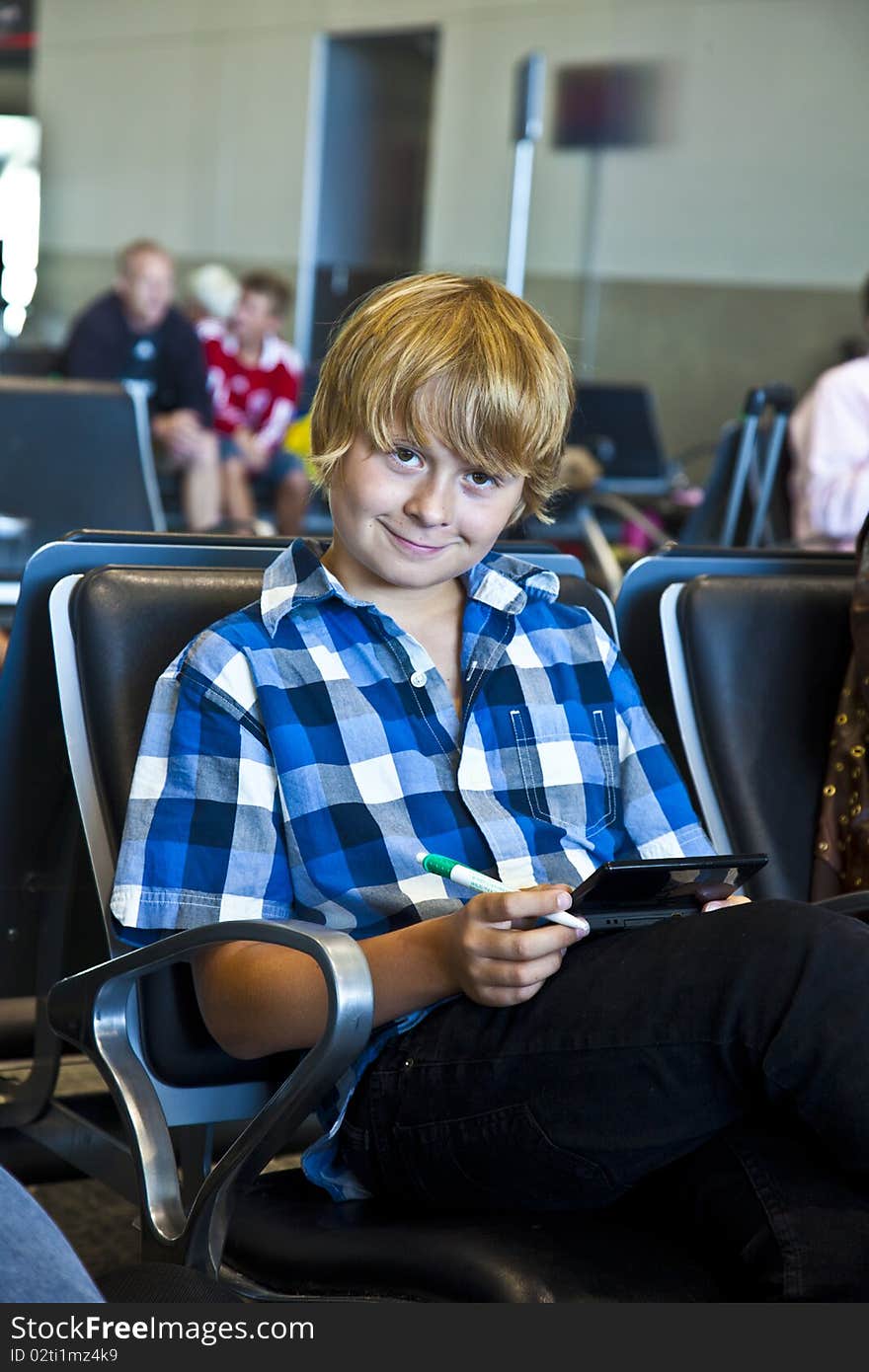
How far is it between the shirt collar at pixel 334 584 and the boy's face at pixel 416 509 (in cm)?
4

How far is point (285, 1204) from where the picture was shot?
1260 mm

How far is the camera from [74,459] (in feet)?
10.1

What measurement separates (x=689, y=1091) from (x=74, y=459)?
228 cm

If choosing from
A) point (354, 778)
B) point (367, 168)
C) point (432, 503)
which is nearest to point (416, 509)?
point (432, 503)

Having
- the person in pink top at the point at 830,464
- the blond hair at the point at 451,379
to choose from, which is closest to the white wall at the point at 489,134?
the person in pink top at the point at 830,464

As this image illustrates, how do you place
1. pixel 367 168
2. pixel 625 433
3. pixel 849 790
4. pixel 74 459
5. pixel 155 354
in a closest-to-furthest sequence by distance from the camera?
pixel 849 790 < pixel 74 459 < pixel 155 354 < pixel 625 433 < pixel 367 168

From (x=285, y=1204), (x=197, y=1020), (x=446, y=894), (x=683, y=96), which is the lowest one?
(x=285, y=1204)

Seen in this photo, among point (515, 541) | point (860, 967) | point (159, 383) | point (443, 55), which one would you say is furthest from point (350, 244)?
point (860, 967)

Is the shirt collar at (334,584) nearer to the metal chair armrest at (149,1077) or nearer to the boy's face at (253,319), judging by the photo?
the metal chair armrest at (149,1077)

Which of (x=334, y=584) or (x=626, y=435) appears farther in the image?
(x=626, y=435)

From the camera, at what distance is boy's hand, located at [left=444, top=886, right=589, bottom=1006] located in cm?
105

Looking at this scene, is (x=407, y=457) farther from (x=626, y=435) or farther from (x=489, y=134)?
(x=489, y=134)

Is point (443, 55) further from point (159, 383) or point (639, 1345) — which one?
point (639, 1345)

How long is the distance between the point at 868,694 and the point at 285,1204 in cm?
76
